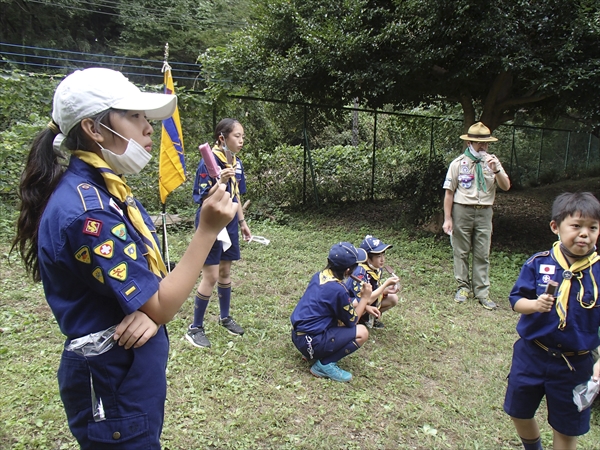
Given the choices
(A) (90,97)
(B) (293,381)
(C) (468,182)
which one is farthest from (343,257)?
(C) (468,182)

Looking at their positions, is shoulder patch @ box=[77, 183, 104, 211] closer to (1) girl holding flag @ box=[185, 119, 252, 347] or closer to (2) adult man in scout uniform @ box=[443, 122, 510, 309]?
(1) girl holding flag @ box=[185, 119, 252, 347]

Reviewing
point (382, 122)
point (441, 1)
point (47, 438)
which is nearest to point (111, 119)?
point (47, 438)

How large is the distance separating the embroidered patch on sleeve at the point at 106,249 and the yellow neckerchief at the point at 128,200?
167 millimetres

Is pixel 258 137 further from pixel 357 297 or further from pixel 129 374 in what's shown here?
pixel 129 374

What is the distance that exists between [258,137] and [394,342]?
6246 mm

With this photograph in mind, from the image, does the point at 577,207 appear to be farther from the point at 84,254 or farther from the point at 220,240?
the point at 220,240

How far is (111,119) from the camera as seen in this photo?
1.37 m

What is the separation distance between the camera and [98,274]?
127cm

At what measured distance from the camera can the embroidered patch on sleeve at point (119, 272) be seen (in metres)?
1.26

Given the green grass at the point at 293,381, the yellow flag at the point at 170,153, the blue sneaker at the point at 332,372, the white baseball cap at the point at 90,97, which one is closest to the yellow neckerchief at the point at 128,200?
the white baseball cap at the point at 90,97

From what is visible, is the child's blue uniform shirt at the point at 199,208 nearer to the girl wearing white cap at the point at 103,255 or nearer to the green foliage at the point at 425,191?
the girl wearing white cap at the point at 103,255

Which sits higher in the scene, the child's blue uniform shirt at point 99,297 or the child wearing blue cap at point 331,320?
the child's blue uniform shirt at point 99,297

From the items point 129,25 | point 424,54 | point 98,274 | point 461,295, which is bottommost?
point 461,295

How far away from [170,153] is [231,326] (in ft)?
6.83
